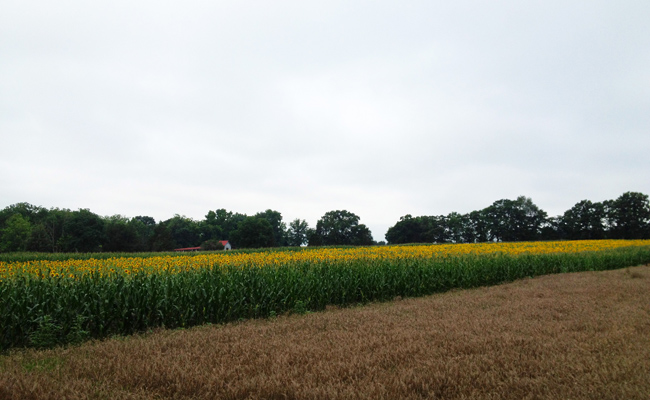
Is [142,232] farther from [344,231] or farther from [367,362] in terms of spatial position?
[367,362]

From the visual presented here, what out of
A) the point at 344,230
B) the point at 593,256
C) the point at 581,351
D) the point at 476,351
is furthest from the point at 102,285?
the point at 344,230

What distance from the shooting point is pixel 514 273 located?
18188 millimetres

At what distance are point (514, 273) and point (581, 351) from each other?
14029 mm

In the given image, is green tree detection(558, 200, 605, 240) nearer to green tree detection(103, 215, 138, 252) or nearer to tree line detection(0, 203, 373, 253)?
tree line detection(0, 203, 373, 253)

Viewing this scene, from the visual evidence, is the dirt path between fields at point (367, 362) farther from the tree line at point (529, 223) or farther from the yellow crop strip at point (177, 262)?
the tree line at point (529, 223)

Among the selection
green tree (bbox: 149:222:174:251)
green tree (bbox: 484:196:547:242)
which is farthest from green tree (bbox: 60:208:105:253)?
green tree (bbox: 484:196:547:242)

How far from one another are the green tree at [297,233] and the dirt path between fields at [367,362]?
127599 millimetres

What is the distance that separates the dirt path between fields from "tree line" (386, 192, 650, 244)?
75320mm

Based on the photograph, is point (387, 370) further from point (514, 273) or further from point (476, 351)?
point (514, 273)

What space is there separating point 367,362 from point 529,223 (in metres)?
84.6

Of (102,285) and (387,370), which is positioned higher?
(102,285)

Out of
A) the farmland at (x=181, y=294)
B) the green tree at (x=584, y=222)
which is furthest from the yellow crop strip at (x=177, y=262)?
the green tree at (x=584, y=222)

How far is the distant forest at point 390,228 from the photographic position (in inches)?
2672

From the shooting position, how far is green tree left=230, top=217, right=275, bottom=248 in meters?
88.6
